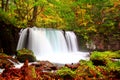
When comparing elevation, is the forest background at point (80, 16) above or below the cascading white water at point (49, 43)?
above

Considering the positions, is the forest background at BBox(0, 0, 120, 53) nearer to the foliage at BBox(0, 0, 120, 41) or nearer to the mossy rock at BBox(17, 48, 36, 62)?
the foliage at BBox(0, 0, 120, 41)

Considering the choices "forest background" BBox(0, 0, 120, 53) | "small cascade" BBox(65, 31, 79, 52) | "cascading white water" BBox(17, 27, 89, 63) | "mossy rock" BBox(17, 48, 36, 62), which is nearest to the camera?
"mossy rock" BBox(17, 48, 36, 62)

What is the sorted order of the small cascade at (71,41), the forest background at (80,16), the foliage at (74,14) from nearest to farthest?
the small cascade at (71,41) → the forest background at (80,16) → the foliage at (74,14)

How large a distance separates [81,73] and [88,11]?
1961 cm

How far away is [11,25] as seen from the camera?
18.8 metres

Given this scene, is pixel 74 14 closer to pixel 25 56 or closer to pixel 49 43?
pixel 49 43

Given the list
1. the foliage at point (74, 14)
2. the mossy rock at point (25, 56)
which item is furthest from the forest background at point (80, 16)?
the mossy rock at point (25, 56)

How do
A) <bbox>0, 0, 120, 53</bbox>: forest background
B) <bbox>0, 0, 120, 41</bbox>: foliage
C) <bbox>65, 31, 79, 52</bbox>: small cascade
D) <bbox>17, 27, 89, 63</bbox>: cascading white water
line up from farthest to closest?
1. <bbox>0, 0, 120, 41</bbox>: foliage
2. <bbox>0, 0, 120, 53</bbox>: forest background
3. <bbox>65, 31, 79, 52</bbox>: small cascade
4. <bbox>17, 27, 89, 63</bbox>: cascading white water

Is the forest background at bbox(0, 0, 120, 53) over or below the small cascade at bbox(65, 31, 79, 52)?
over

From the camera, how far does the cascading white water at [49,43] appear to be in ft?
68.8

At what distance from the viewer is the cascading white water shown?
68.8 feet

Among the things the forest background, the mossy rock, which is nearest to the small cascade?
the forest background

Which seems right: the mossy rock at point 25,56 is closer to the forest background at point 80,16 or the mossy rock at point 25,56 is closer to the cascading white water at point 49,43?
the cascading white water at point 49,43

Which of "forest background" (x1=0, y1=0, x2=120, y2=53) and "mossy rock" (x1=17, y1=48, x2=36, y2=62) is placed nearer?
"mossy rock" (x1=17, y1=48, x2=36, y2=62)
